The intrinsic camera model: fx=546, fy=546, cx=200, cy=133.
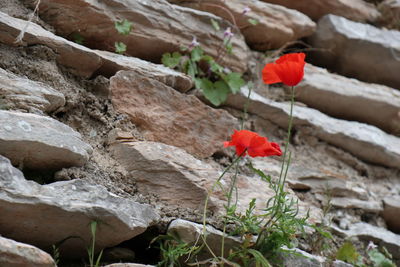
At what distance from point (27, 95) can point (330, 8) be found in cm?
244

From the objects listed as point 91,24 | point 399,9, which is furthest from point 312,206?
point 399,9

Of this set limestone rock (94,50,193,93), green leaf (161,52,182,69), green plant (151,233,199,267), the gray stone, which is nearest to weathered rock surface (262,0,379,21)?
green leaf (161,52,182,69)

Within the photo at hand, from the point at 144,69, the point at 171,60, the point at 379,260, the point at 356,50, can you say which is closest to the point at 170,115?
the point at 144,69

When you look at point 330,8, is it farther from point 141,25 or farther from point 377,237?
point 377,237

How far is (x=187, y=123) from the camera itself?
2635mm

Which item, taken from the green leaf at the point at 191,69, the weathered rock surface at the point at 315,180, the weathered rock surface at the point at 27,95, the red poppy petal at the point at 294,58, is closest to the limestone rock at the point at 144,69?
the green leaf at the point at 191,69

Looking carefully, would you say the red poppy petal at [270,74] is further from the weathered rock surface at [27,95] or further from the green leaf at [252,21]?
the green leaf at [252,21]

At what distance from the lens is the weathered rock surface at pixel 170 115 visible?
2.50 metres

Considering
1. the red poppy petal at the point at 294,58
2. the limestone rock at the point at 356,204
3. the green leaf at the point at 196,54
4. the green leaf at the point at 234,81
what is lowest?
the limestone rock at the point at 356,204

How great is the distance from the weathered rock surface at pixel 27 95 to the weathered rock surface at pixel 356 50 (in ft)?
6.82

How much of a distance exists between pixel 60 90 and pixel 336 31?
2.06 metres

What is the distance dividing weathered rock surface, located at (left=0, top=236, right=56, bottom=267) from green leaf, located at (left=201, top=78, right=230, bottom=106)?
1520 mm

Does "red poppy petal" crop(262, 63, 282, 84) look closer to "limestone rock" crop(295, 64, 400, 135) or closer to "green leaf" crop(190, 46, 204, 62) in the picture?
"green leaf" crop(190, 46, 204, 62)

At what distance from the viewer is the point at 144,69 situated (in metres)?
2.65
